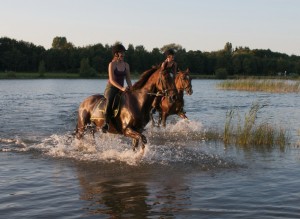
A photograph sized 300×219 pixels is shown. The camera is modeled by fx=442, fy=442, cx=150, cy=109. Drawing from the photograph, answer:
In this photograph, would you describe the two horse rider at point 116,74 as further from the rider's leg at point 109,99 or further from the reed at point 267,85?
the reed at point 267,85

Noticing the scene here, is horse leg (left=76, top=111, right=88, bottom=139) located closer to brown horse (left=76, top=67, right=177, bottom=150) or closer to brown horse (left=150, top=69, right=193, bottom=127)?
brown horse (left=76, top=67, right=177, bottom=150)

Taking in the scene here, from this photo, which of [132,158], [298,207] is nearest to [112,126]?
[132,158]

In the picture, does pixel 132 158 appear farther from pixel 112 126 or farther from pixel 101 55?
pixel 101 55

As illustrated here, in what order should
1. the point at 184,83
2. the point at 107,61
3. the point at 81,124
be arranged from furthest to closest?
the point at 107,61, the point at 184,83, the point at 81,124

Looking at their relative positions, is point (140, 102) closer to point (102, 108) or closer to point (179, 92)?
point (102, 108)

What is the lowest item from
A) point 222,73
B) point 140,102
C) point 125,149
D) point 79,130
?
point 125,149

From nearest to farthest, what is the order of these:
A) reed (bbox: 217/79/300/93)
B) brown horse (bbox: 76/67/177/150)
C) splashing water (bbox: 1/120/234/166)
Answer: brown horse (bbox: 76/67/177/150), splashing water (bbox: 1/120/234/166), reed (bbox: 217/79/300/93)

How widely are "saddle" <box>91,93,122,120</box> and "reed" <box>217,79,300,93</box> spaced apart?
3730 cm

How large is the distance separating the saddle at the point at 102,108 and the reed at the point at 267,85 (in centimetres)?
3730

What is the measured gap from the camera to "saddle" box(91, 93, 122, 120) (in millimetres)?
11641

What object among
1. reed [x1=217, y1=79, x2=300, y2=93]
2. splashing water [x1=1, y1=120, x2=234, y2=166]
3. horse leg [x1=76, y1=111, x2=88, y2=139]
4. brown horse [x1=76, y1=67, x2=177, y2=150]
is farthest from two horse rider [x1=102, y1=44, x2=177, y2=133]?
reed [x1=217, y1=79, x2=300, y2=93]

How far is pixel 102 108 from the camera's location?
1233 cm

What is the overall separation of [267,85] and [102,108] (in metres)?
38.5

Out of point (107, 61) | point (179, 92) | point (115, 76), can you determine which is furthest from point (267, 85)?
point (107, 61)
